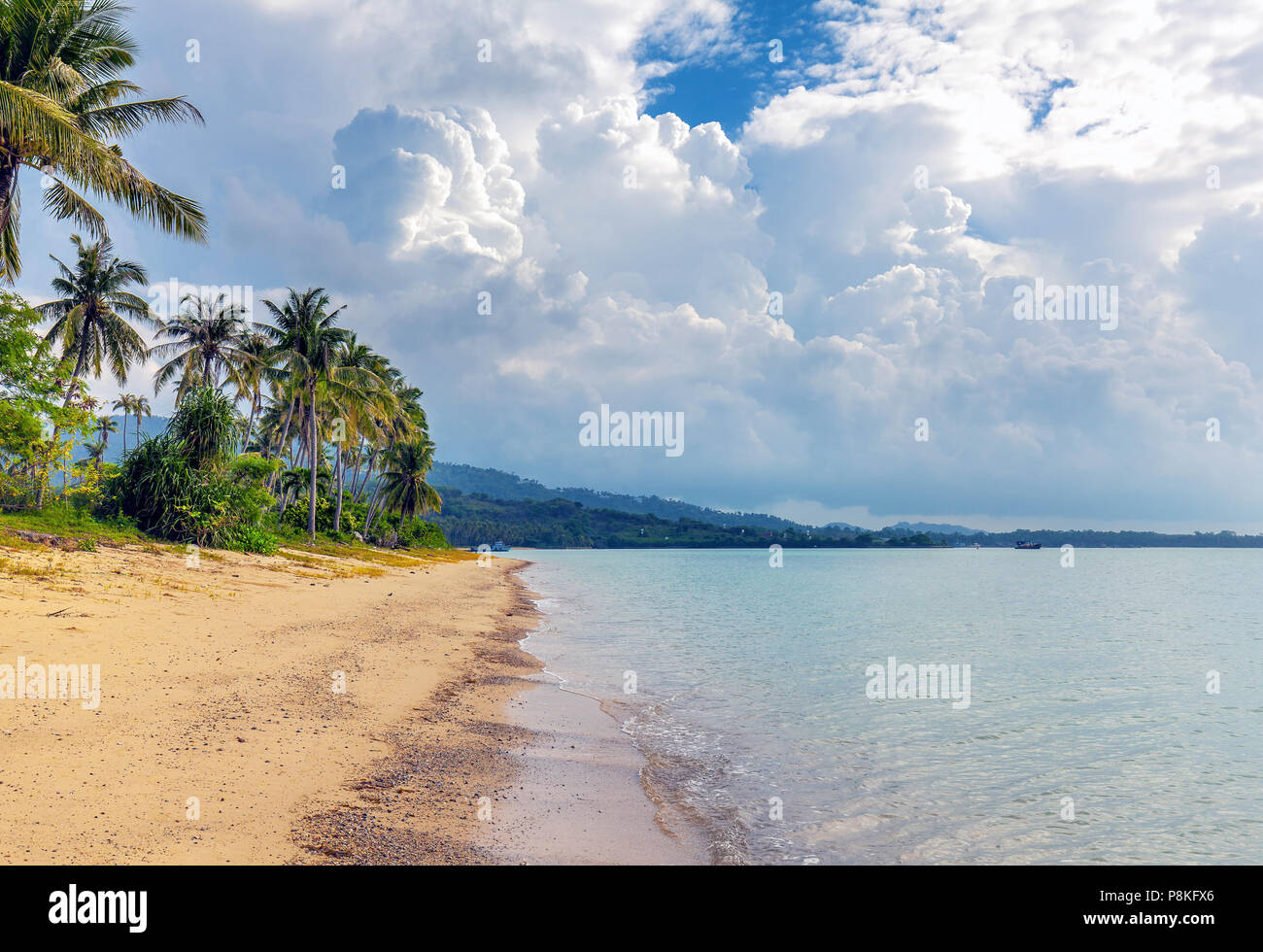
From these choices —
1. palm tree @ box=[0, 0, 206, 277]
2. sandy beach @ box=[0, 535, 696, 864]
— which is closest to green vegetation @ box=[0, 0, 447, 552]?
palm tree @ box=[0, 0, 206, 277]

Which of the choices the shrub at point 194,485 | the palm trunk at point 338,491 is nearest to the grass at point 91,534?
the shrub at point 194,485

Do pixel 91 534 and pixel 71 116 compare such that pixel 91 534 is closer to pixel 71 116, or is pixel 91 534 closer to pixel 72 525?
pixel 72 525

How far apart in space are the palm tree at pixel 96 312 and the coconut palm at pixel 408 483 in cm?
3678

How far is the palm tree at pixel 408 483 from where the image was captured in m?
79.2

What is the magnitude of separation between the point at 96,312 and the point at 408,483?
4066 centimetres

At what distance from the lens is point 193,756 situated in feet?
23.8

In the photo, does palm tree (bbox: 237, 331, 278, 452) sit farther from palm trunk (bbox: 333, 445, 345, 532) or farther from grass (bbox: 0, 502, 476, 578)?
grass (bbox: 0, 502, 476, 578)

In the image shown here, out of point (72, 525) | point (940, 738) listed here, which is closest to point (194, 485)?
point (72, 525)

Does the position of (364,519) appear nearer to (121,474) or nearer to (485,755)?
(121,474)

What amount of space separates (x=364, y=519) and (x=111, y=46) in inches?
2115

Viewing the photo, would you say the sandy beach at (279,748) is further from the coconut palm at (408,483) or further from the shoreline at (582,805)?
the coconut palm at (408,483)

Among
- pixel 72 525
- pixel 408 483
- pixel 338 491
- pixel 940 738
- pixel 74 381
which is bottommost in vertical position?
pixel 940 738

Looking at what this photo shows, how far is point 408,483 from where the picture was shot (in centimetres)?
7950

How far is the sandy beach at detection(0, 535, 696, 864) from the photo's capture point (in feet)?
18.9
